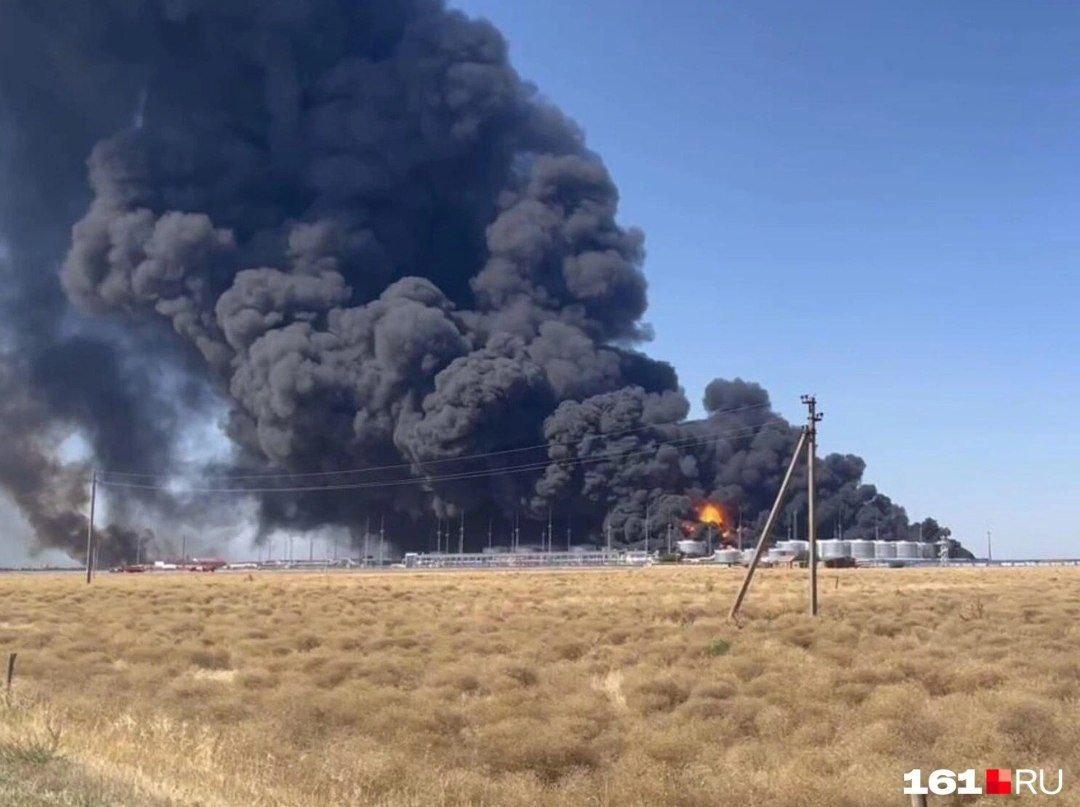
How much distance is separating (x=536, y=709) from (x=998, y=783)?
6.56 meters

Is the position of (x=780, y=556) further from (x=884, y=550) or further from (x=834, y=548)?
(x=884, y=550)

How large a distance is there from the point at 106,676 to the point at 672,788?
1175 centimetres

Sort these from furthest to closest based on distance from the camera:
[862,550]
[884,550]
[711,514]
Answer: [711,514] → [884,550] → [862,550]

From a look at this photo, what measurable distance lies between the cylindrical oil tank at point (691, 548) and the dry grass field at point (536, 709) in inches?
2981

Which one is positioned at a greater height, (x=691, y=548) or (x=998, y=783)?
(x=691, y=548)

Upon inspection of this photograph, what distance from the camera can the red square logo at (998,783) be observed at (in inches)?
438

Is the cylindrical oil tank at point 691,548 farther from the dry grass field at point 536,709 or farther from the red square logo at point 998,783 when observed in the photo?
the red square logo at point 998,783

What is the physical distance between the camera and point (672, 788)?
38.9 ft

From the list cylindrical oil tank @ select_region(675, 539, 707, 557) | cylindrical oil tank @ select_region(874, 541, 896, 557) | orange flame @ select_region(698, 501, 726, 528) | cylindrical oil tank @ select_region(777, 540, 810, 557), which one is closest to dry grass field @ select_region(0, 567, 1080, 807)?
cylindrical oil tank @ select_region(777, 540, 810, 557)

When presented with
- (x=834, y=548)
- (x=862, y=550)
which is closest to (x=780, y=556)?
(x=834, y=548)

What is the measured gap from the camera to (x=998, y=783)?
11312 mm

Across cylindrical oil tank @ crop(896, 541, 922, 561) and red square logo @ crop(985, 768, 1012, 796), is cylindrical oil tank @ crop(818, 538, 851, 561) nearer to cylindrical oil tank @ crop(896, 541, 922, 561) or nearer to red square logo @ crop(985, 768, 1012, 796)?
cylindrical oil tank @ crop(896, 541, 922, 561)

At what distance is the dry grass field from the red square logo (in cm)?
24

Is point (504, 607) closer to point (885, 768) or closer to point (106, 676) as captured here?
point (106, 676)
